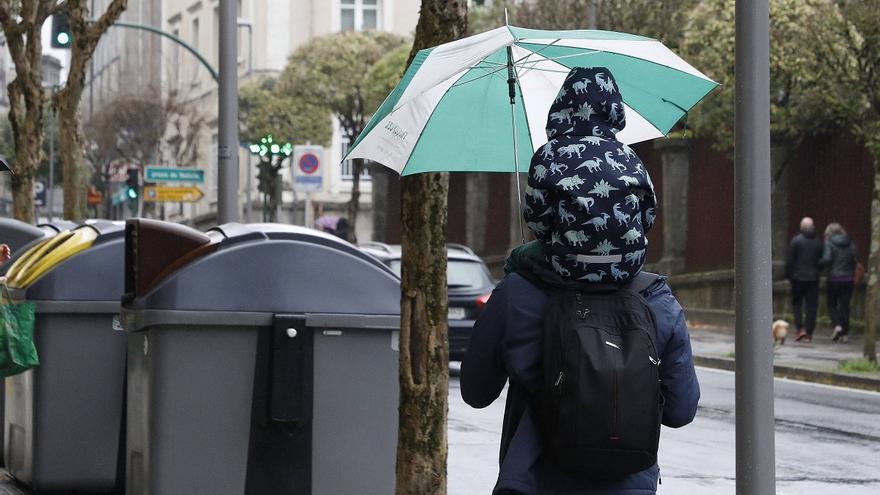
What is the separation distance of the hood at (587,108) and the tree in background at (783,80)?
52.5 ft

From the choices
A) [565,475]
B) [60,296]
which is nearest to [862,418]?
[60,296]

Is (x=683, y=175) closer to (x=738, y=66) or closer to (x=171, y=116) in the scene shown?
(x=738, y=66)

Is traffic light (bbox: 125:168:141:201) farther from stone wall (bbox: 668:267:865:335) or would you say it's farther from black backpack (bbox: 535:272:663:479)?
black backpack (bbox: 535:272:663:479)

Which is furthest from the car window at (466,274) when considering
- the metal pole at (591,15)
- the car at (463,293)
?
the metal pole at (591,15)

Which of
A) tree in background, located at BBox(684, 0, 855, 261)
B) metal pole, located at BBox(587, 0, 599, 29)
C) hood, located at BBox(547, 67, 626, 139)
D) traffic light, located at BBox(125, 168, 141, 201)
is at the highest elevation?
metal pole, located at BBox(587, 0, 599, 29)

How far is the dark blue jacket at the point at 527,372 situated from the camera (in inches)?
159

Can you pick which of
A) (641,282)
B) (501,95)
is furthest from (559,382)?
(501,95)

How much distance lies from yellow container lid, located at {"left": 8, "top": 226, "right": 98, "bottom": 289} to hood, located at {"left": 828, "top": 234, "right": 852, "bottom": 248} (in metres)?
16.2

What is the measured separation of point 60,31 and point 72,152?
163 inches

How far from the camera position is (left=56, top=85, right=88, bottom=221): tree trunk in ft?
64.8

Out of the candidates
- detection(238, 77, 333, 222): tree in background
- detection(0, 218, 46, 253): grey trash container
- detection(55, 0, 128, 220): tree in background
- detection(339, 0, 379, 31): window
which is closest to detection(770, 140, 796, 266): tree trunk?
detection(55, 0, 128, 220): tree in background

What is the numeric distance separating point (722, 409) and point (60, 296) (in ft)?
26.7

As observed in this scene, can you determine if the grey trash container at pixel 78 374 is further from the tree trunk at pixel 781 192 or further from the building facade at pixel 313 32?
the building facade at pixel 313 32

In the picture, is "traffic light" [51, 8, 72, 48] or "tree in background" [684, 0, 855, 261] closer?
"tree in background" [684, 0, 855, 261]
